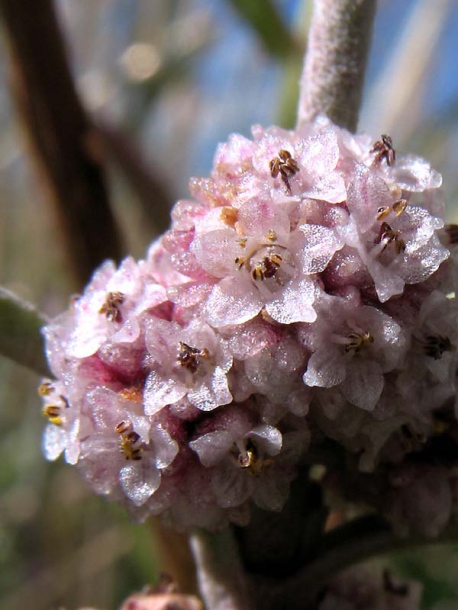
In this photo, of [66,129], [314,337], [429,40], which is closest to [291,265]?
[314,337]

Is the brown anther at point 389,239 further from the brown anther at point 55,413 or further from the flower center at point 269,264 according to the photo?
the brown anther at point 55,413

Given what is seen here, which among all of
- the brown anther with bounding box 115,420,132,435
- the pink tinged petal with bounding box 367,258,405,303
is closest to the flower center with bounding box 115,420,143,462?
the brown anther with bounding box 115,420,132,435

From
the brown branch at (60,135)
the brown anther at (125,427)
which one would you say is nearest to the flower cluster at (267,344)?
the brown anther at (125,427)

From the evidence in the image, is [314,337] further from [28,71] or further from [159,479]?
[28,71]

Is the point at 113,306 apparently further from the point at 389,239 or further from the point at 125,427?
the point at 389,239

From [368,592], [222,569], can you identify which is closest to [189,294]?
[222,569]

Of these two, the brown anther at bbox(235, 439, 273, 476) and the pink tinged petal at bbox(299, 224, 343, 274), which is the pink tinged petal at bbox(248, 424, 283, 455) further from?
the pink tinged petal at bbox(299, 224, 343, 274)
